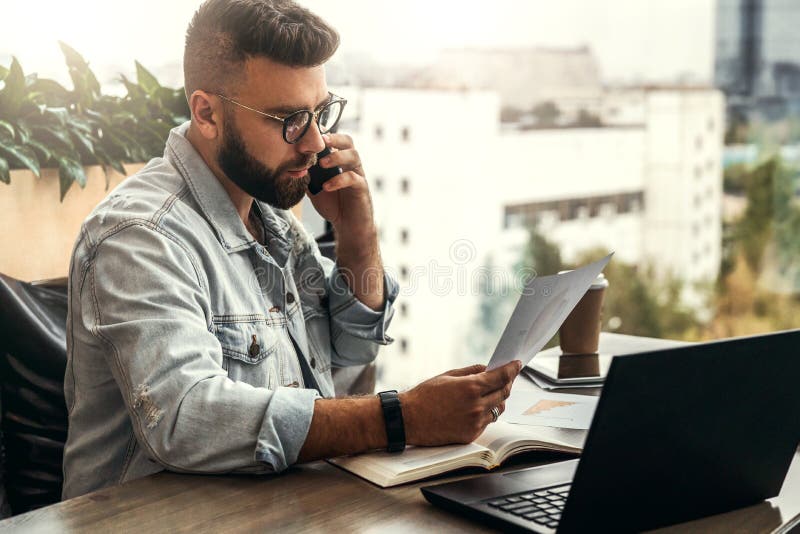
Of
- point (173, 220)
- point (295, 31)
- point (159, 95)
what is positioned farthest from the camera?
point (159, 95)

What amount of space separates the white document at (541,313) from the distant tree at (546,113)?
3.65m

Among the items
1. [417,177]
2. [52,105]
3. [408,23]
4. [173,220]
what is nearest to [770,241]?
[417,177]

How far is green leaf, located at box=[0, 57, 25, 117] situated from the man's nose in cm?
91

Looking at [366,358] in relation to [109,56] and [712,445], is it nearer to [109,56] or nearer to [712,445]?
[712,445]

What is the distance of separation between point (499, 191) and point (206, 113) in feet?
11.1

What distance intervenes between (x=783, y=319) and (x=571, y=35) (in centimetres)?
206

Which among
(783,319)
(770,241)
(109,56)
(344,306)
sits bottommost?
(783,319)

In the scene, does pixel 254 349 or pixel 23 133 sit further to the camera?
pixel 23 133

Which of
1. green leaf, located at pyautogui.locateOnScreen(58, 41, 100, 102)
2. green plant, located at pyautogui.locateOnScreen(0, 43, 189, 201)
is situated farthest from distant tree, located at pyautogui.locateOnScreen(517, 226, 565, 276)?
green leaf, located at pyautogui.locateOnScreen(58, 41, 100, 102)

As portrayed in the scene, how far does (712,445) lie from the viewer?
94 cm

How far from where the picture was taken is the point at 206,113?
1.52 m

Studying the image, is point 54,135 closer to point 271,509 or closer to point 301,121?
point 301,121

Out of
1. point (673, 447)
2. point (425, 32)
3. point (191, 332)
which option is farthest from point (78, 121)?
point (425, 32)

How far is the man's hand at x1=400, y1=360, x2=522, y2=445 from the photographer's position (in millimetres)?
1179
